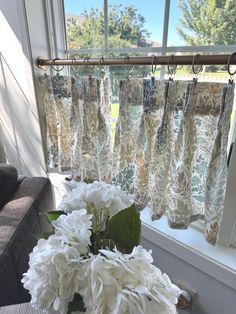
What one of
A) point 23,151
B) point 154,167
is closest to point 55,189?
point 23,151

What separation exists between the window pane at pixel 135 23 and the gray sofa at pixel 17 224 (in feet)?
2.83

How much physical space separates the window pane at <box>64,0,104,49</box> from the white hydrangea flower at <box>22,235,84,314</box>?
112 centimetres

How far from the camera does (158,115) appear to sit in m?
0.94

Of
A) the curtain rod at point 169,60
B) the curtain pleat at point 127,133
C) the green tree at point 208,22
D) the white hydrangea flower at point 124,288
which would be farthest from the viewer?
the curtain pleat at point 127,133

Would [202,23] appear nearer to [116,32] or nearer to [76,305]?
[116,32]

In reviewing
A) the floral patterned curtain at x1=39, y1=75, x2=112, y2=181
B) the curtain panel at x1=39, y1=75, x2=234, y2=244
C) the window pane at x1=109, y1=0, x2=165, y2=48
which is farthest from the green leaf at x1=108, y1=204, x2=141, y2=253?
the window pane at x1=109, y1=0, x2=165, y2=48

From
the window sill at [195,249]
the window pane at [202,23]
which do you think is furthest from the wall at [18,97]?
the window sill at [195,249]

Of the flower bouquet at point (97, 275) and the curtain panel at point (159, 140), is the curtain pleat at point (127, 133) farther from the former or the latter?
the flower bouquet at point (97, 275)

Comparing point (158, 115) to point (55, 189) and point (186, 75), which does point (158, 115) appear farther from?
point (55, 189)

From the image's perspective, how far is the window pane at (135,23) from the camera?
0.99m

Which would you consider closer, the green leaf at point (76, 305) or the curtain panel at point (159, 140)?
the green leaf at point (76, 305)

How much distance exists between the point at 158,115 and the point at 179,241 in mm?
532

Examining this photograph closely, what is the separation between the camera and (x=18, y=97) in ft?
4.90

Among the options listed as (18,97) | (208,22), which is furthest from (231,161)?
(18,97)
